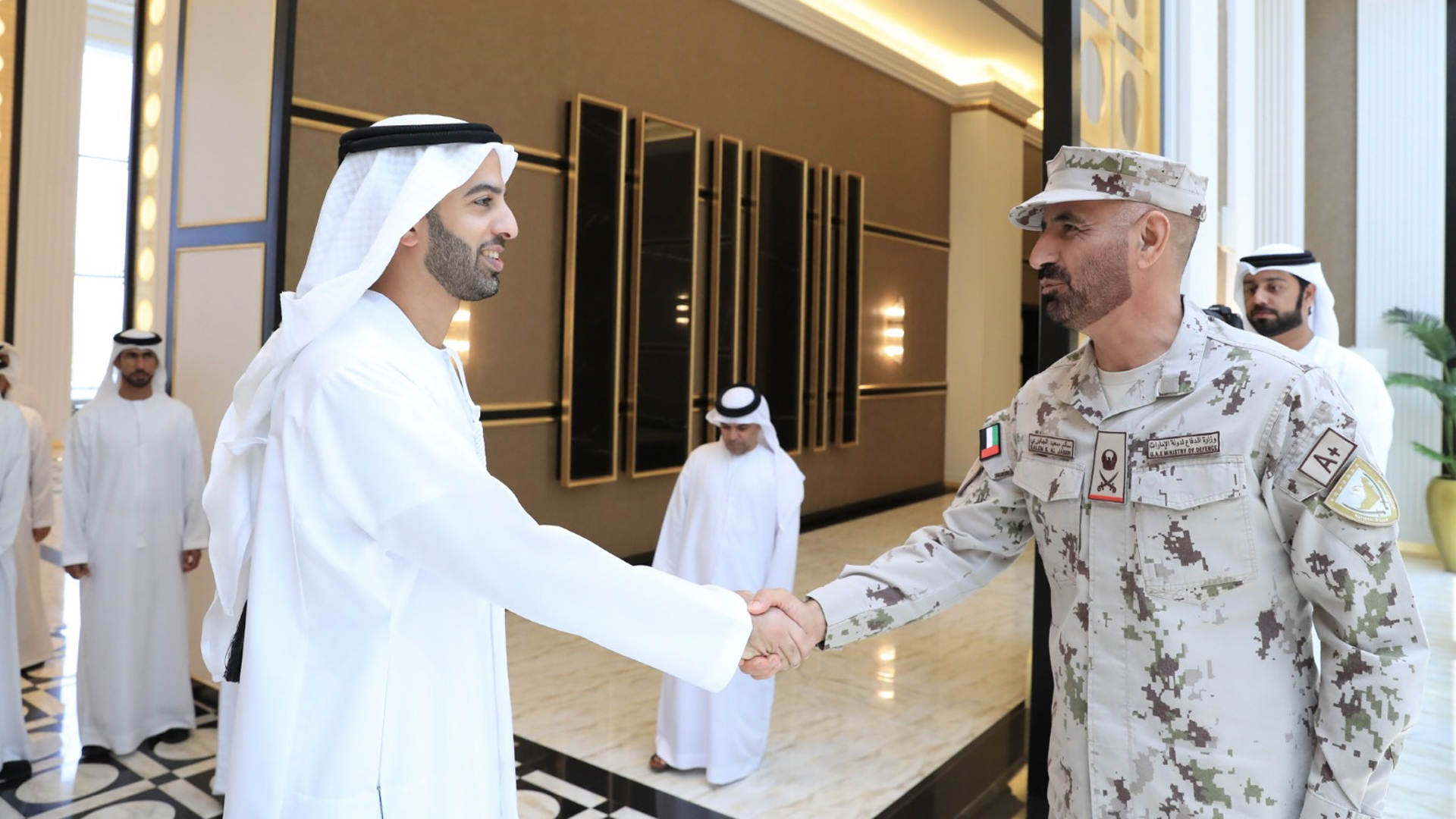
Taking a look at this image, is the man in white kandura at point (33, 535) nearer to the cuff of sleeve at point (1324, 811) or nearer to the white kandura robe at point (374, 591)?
the white kandura robe at point (374, 591)

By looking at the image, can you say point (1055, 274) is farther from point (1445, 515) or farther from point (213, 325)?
point (1445, 515)

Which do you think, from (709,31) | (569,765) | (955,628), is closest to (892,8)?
(709,31)

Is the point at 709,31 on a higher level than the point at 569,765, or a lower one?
higher

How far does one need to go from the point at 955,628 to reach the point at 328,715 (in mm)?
5246

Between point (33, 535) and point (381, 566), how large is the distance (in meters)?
4.44

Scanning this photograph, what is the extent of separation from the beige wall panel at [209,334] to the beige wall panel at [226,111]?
0.19 meters

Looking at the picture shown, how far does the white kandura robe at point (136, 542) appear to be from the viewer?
4039 mm

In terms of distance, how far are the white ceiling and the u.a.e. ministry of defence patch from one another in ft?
25.2

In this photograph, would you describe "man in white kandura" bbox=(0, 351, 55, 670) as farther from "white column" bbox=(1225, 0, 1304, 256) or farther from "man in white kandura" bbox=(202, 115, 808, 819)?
"white column" bbox=(1225, 0, 1304, 256)

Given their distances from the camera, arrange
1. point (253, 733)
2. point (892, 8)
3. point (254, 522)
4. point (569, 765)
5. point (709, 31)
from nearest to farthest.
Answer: point (253, 733)
point (254, 522)
point (569, 765)
point (709, 31)
point (892, 8)

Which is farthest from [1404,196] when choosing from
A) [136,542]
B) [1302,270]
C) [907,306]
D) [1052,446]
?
[136,542]

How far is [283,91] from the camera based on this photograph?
13.3ft

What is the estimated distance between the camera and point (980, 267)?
11.5 m

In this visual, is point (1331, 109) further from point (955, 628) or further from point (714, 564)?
point (714, 564)
